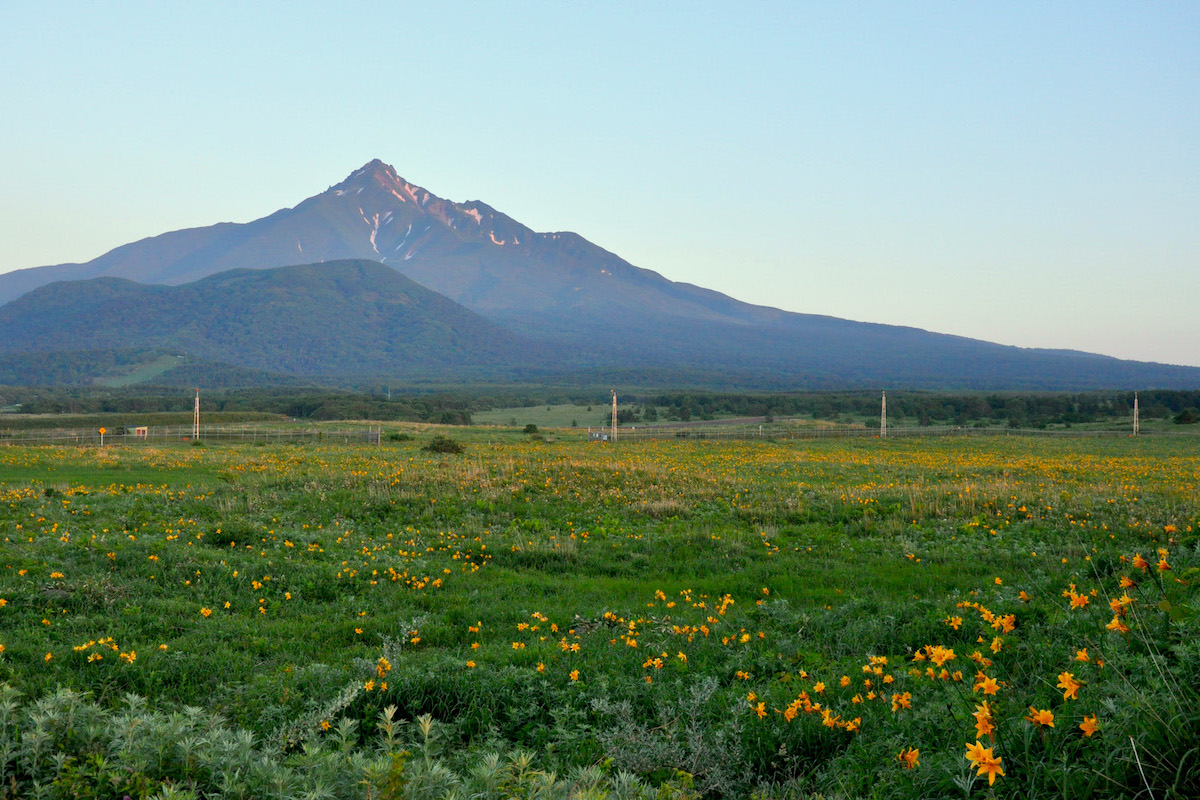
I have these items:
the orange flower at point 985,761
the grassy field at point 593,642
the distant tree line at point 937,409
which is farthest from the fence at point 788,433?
the orange flower at point 985,761

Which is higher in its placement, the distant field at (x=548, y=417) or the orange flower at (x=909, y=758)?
the orange flower at (x=909, y=758)

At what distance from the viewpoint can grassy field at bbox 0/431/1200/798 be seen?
143 inches

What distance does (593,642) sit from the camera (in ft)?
23.4

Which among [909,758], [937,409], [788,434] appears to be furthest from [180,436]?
[937,409]

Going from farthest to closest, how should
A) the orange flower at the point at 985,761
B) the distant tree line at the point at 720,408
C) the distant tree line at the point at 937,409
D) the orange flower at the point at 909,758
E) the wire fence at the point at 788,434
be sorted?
1. the distant tree line at the point at 720,408
2. the distant tree line at the point at 937,409
3. the wire fence at the point at 788,434
4. the orange flower at the point at 909,758
5. the orange flower at the point at 985,761

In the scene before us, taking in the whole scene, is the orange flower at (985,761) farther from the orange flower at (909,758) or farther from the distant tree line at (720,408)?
the distant tree line at (720,408)

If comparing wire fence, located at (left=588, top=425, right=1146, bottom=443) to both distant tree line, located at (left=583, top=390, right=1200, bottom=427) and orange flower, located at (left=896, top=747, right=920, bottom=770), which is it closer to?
distant tree line, located at (left=583, top=390, right=1200, bottom=427)

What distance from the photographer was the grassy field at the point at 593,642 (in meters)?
3.63

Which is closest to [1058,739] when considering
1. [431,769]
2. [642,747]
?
[642,747]

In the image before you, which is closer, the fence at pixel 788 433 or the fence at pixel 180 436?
the fence at pixel 180 436

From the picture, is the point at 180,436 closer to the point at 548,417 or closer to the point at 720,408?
the point at 548,417

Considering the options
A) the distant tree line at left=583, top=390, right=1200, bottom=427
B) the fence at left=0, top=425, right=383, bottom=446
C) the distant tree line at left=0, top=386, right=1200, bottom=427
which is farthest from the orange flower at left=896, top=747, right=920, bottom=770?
the distant tree line at left=583, top=390, right=1200, bottom=427

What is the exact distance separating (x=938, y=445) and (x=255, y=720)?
139 feet

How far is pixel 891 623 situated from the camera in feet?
22.6
